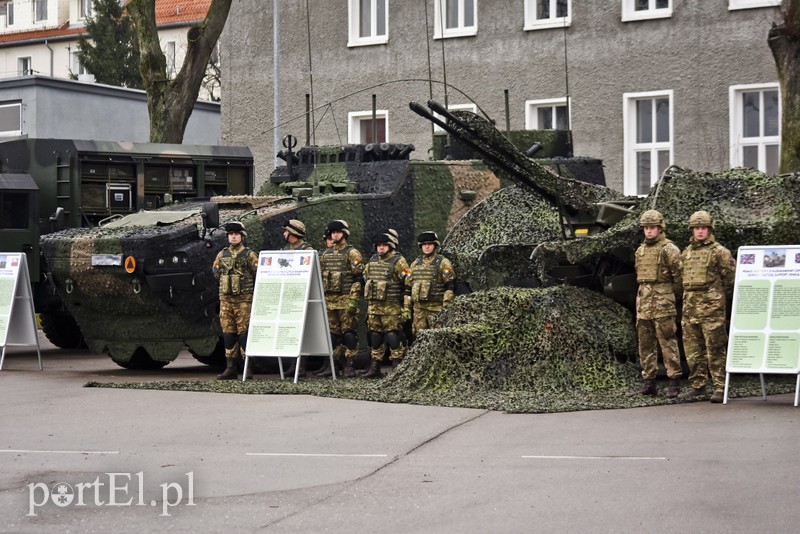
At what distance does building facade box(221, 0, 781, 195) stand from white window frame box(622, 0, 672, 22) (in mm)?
21

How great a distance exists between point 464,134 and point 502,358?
2.35 metres

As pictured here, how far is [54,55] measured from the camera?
59.4m

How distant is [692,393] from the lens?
41.8 feet

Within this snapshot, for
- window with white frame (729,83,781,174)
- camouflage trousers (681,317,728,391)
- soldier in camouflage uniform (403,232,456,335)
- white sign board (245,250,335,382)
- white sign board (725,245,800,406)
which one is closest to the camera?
white sign board (725,245,800,406)

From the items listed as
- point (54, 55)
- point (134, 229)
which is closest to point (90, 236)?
point (134, 229)

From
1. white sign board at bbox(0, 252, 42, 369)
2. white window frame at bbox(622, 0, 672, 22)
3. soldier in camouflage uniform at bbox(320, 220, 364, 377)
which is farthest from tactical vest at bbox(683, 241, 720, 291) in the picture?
white window frame at bbox(622, 0, 672, 22)

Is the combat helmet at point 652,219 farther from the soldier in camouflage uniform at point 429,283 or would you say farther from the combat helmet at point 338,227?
the combat helmet at point 338,227

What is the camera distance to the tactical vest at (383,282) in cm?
1513

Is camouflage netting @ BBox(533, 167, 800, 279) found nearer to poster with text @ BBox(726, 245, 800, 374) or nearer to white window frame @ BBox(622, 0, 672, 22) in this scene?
poster with text @ BBox(726, 245, 800, 374)

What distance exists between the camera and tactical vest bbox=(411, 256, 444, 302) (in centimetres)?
1505

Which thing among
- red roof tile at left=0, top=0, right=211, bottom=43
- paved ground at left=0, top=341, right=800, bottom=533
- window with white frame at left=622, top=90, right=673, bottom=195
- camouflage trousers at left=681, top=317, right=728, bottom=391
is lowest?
paved ground at left=0, top=341, right=800, bottom=533

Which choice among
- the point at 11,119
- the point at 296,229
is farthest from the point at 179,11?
the point at 296,229

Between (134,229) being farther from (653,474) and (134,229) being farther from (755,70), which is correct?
(755,70)

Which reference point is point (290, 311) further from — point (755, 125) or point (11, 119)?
point (11, 119)
